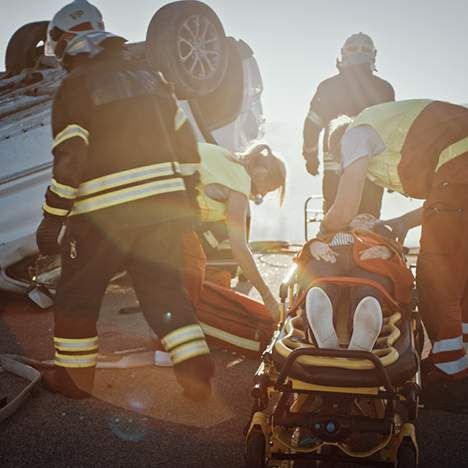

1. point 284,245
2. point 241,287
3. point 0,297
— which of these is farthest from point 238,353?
point 284,245

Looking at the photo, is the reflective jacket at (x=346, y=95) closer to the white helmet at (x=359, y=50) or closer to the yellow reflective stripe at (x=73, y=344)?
the white helmet at (x=359, y=50)

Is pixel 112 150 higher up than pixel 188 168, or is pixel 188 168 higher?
pixel 112 150

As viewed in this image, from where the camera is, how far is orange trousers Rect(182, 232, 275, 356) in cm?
350

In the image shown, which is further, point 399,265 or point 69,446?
point 399,265

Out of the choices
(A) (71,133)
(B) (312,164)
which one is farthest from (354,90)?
(A) (71,133)

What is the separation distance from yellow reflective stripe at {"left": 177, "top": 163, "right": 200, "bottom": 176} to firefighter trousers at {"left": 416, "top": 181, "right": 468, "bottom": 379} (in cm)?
115

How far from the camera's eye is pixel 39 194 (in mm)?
4625

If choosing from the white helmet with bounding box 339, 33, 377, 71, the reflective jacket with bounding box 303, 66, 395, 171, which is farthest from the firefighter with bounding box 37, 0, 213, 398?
the white helmet with bounding box 339, 33, 377, 71

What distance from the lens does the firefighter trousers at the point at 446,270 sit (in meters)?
2.82

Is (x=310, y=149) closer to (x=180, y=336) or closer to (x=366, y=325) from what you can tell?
(x=180, y=336)

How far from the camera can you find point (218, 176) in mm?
3473

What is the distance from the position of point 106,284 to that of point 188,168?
68 centimetres

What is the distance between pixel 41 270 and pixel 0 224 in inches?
22.5

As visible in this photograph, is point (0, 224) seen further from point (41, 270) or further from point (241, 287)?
point (241, 287)
